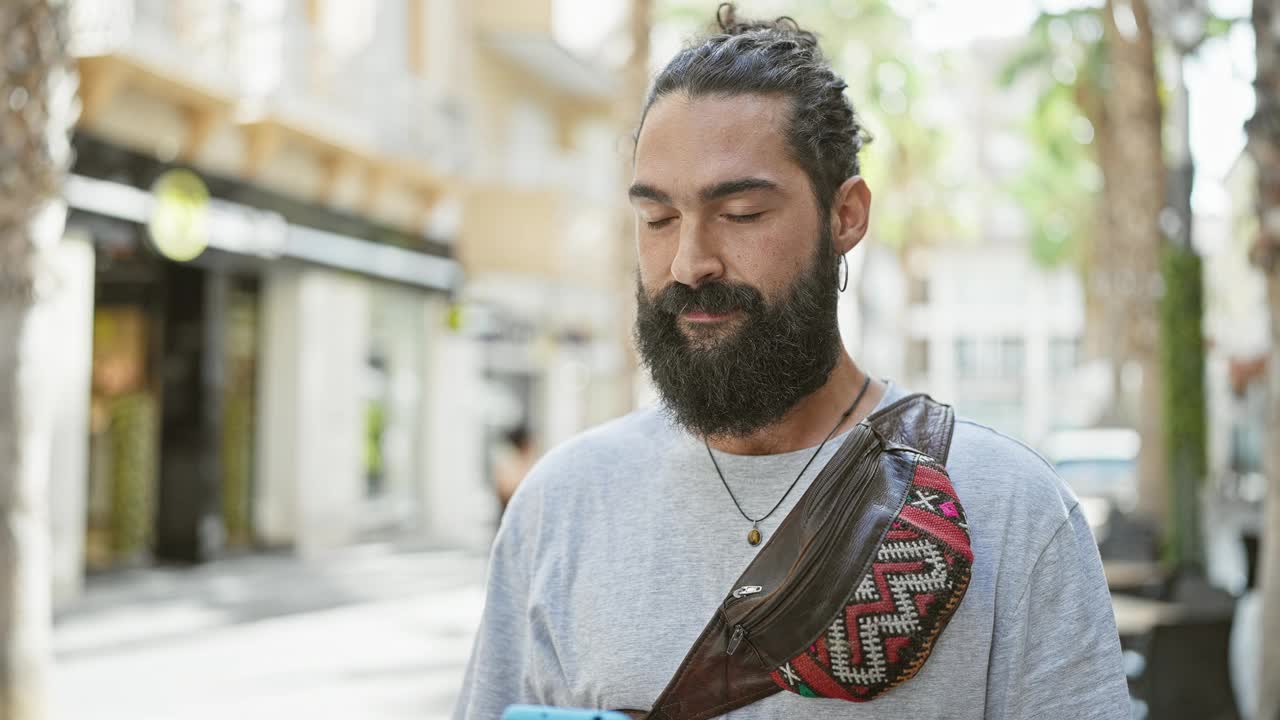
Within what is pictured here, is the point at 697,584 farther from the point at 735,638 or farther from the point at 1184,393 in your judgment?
the point at 1184,393

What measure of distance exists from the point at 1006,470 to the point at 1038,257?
122 feet

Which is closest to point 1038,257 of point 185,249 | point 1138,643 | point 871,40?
point 871,40

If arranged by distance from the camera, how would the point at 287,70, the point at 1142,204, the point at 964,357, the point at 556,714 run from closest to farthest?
the point at 556,714
the point at 1142,204
the point at 287,70
the point at 964,357

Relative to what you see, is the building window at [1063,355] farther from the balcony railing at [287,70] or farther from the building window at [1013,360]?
the balcony railing at [287,70]

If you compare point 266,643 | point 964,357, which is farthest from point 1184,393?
point 964,357

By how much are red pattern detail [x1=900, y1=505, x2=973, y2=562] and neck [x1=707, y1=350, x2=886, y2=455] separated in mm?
274

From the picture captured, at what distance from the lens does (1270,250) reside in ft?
18.4

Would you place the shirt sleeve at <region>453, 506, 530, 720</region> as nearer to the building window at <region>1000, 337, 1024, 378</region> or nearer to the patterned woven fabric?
the patterned woven fabric

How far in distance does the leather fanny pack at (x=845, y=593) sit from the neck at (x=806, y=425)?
162 millimetres

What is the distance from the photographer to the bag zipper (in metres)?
1.75

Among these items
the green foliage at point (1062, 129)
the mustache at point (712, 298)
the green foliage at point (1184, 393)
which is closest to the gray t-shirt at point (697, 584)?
the mustache at point (712, 298)

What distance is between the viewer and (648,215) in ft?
6.54

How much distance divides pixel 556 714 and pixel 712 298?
0.62 m

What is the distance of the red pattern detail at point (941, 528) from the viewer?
174 cm
